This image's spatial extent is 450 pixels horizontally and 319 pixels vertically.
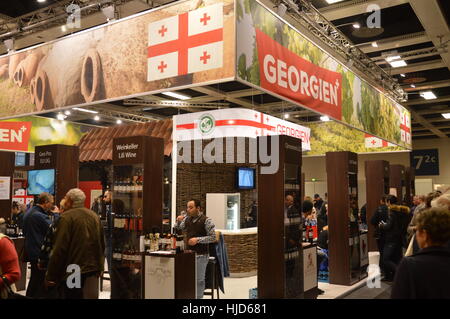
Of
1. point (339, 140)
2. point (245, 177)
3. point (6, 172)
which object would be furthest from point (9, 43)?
point (339, 140)

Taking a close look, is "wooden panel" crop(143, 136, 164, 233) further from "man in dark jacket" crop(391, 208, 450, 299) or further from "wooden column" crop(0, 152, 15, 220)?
"man in dark jacket" crop(391, 208, 450, 299)

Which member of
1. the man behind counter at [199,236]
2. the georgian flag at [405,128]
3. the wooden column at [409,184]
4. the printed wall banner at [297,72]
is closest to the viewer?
the printed wall banner at [297,72]

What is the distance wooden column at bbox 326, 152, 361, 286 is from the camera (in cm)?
711

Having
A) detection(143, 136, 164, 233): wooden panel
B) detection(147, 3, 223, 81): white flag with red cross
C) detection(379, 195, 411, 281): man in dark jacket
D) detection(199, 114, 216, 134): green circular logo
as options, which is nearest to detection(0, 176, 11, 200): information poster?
detection(143, 136, 164, 233): wooden panel

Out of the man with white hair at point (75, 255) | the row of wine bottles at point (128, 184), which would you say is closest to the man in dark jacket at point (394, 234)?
the row of wine bottles at point (128, 184)

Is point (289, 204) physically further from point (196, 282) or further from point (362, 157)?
point (362, 157)

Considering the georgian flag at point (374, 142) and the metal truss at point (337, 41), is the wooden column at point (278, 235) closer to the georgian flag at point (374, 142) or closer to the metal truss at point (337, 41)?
the metal truss at point (337, 41)

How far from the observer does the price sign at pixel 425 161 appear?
19.3 m

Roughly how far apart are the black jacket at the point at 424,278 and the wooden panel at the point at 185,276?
3.08 metres

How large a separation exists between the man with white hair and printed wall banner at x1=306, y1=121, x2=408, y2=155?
10321 millimetres

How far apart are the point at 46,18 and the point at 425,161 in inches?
694

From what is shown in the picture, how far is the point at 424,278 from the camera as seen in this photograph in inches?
77.2

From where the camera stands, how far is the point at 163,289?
485cm

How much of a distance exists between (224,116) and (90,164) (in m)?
6.05
